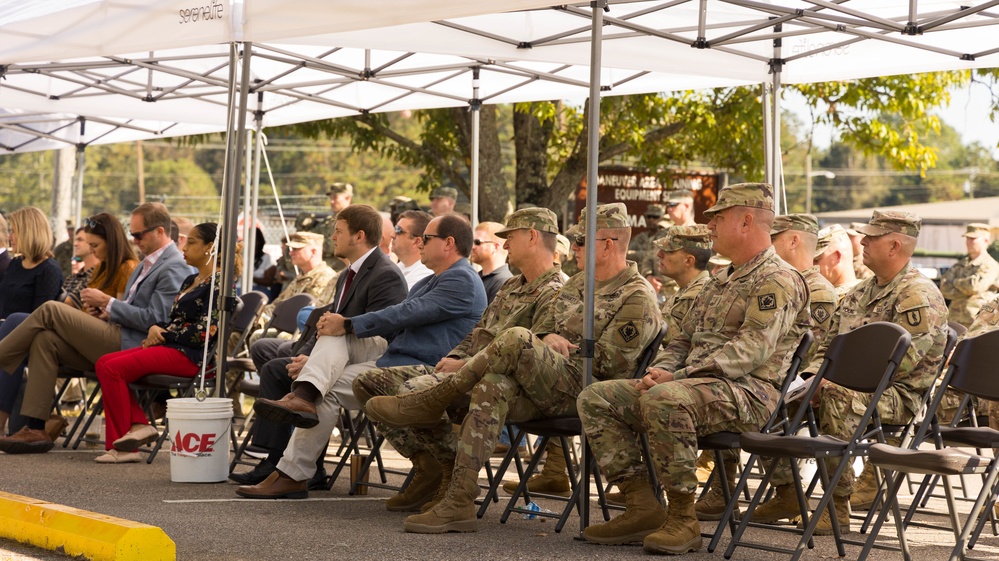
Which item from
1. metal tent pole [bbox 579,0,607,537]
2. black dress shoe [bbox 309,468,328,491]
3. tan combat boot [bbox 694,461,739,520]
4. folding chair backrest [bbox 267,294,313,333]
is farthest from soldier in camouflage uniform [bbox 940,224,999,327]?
metal tent pole [bbox 579,0,607,537]

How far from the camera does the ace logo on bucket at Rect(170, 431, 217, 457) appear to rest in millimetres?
7422

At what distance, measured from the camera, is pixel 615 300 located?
20.8ft

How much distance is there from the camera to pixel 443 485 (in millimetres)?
6586

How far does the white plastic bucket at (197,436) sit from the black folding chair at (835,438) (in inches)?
132

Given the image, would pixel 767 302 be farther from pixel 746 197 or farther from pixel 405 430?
pixel 405 430

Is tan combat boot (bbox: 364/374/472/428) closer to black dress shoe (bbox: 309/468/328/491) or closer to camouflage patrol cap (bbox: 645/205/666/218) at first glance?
black dress shoe (bbox: 309/468/328/491)

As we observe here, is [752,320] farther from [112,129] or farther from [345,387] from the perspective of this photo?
[112,129]

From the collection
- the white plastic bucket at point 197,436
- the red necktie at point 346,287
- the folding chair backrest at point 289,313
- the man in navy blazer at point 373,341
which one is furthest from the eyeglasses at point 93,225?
the man in navy blazer at point 373,341

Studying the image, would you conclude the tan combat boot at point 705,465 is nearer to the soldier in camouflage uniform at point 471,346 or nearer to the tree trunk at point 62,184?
the soldier in camouflage uniform at point 471,346

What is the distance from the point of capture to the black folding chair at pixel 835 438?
17.0 ft

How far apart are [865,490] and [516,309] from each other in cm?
232

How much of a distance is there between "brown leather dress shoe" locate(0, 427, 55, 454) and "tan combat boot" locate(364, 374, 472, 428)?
11.5ft

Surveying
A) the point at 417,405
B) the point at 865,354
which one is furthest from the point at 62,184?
the point at 865,354

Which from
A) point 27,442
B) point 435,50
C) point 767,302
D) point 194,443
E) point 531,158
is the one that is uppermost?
point 435,50
